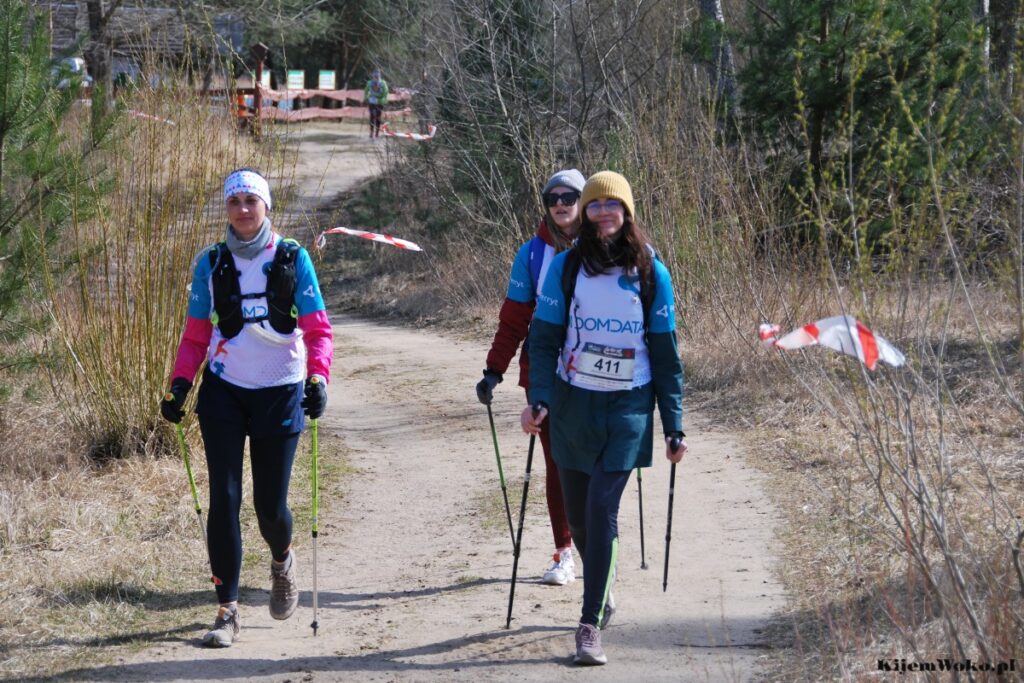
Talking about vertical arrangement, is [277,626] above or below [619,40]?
below

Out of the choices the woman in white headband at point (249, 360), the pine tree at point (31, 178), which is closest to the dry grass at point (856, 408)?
the woman in white headband at point (249, 360)

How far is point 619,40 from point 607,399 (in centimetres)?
962

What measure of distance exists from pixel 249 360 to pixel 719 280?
656 cm

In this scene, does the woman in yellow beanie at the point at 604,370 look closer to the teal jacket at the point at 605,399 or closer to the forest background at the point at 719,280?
the teal jacket at the point at 605,399

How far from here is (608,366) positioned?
15.6ft

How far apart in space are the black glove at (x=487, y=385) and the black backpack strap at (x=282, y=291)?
2.76 ft

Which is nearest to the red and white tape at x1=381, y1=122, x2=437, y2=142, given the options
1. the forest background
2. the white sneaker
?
the forest background

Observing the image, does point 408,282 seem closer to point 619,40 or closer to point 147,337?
point 619,40

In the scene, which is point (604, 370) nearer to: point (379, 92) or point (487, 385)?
point (487, 385)

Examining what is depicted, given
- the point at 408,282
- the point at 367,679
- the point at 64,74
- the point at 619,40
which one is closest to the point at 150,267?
the point at 64,74

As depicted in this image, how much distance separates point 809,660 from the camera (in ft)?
15.5

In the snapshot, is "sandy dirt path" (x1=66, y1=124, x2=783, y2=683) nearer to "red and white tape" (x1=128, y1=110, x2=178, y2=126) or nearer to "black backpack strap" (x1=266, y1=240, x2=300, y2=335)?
"black backpack strap" (x1=266, y1=240, x2=300, y2=335)

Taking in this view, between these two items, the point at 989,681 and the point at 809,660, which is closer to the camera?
the point at 989,681

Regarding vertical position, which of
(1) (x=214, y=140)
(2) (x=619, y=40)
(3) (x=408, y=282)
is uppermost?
(2) (x=619, y=40)
